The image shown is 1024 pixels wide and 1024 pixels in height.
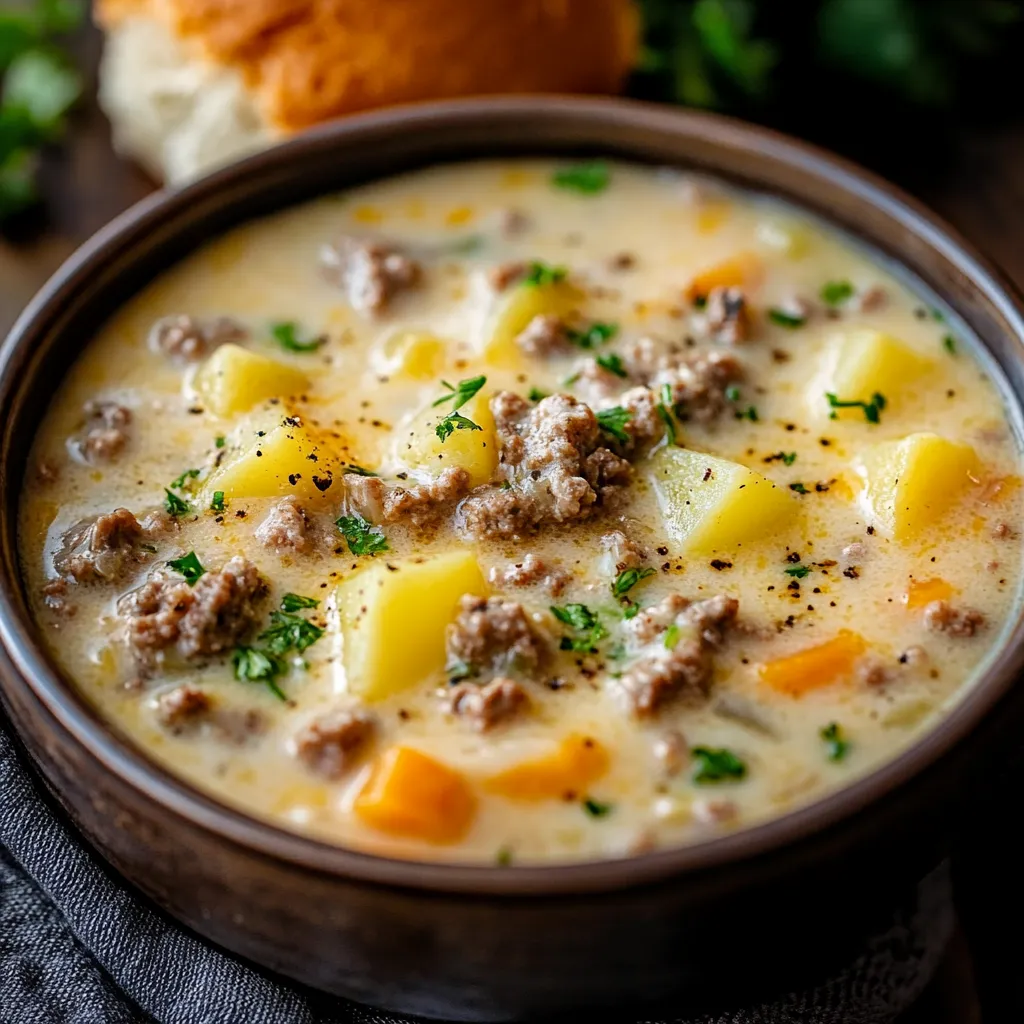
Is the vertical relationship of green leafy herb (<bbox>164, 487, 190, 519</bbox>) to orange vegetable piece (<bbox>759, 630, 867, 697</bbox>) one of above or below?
below

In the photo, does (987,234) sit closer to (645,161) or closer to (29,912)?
(645,161)

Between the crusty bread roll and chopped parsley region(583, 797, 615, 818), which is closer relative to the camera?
chopped parsley region(583, 797, 615, 818)

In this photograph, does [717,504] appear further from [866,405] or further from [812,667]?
[866,405]

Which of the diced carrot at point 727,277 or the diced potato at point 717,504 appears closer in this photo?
the diced potato at point 717,504

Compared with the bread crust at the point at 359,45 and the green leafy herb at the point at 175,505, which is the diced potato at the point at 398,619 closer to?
the green leafy herb at the point at 175,505

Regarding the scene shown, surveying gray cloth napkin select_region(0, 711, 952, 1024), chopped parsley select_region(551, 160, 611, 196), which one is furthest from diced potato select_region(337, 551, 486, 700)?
chopped parsley select_region(551, 160, 611, 196)

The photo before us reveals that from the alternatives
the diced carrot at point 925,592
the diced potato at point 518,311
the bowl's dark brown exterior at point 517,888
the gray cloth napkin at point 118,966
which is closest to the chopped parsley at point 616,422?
the diced potato at point 518,311

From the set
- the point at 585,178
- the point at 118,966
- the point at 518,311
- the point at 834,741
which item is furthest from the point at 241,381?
the point at 834,741

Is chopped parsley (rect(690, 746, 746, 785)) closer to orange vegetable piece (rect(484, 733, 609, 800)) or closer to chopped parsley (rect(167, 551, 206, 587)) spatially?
orange vegetable piece (rect(484, 733, 609, 800))
